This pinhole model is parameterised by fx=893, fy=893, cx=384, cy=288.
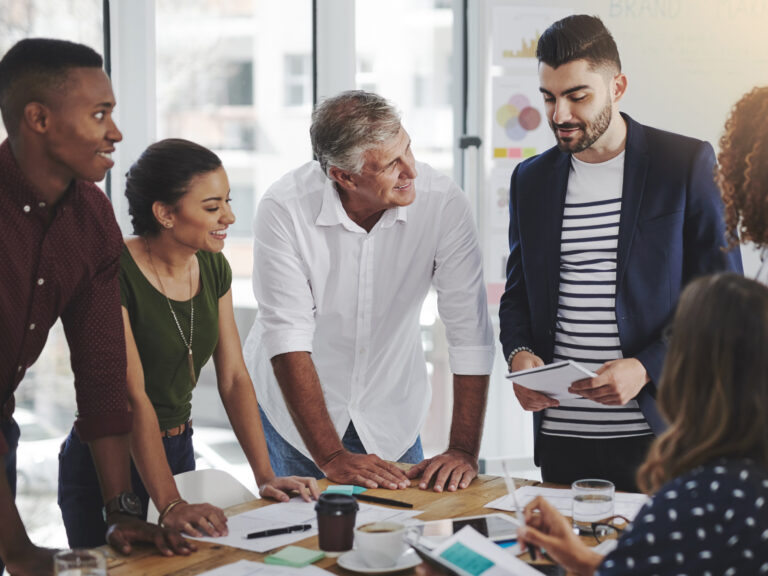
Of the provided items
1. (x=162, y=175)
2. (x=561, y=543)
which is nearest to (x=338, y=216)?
(x=162, y=175)

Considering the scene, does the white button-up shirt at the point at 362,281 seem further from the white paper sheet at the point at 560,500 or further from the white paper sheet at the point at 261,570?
the white paper sheet at the point at 261,570

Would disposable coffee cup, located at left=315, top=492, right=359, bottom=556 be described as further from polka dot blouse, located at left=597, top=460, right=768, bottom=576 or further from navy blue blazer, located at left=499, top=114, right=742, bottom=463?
navy blue blazer, located at left=499, top=114, right=742, bottom=463

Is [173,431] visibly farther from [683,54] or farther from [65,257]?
[683,54]

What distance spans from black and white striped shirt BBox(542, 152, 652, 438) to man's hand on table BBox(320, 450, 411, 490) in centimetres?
50

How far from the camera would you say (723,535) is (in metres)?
1.17

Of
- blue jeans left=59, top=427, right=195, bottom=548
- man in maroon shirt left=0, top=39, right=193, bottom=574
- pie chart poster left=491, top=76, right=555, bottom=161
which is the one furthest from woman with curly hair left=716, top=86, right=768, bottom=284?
pie chart poster left=491, top=76, right=555, bottom=161

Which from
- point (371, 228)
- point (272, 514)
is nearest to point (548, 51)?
point (371, 228)

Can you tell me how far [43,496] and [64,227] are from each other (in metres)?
2.02

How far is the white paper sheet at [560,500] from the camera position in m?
1.85

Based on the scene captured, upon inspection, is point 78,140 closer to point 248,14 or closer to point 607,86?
point 607,86

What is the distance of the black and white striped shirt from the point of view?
2.28 meters

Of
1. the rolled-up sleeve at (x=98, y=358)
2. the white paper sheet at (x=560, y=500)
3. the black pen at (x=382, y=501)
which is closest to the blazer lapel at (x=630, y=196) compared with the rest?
the white paper sheet at (x=560, y=500)

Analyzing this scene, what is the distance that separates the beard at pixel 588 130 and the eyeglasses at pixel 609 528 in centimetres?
96

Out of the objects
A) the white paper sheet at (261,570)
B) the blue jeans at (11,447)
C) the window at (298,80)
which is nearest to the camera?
the white paper sheet at (261,570)
